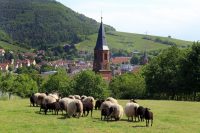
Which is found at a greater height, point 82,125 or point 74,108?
point 74,108

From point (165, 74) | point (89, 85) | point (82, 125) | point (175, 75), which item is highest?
point (165, 74)

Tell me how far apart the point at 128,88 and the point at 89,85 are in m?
11.9

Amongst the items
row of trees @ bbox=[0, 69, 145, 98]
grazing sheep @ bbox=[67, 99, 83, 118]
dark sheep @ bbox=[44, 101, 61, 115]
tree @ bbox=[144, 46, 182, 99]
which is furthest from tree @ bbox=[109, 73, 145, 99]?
grazing sheep @ bbox=[67, 99, 83, 118]

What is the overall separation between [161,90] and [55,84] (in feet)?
140

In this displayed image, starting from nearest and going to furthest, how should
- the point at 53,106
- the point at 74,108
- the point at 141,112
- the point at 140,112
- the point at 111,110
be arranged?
the point at 141,112, the point at 140,112, the point at 111,110, the point at 74,108, the point at 53,106

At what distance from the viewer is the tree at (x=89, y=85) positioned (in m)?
105

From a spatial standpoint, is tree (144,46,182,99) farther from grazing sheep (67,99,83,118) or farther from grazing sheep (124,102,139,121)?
grazing sheep (67,99,83,118)

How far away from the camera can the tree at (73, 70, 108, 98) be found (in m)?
105

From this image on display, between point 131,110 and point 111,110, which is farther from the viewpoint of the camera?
point 131,110

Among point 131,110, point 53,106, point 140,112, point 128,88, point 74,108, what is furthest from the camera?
point 128,88

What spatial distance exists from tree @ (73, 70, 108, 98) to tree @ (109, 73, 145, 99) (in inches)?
244

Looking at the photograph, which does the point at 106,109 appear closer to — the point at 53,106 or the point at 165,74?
the point at 53,106

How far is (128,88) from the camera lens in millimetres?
111562

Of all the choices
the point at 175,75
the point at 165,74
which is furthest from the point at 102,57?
the point at 175,75
